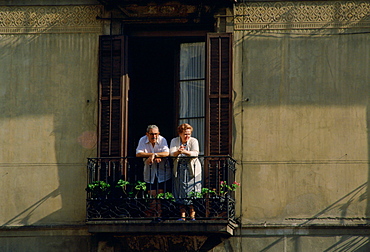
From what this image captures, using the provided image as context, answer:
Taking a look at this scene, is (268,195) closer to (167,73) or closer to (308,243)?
(308,243)

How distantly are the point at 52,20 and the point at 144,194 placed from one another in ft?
10.9

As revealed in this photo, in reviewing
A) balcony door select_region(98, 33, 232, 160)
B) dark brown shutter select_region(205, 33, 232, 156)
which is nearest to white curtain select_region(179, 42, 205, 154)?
balcony door select_region(98, 33, 232, 160)

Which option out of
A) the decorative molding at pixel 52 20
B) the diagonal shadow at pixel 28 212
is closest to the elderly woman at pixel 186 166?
the diagonal shadow at pixel 28 212

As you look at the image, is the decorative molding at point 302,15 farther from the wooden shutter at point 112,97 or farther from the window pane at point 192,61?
the wooden shutter at point 112,97

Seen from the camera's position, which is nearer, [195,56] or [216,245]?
[216,245]

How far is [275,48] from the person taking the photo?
16.9m

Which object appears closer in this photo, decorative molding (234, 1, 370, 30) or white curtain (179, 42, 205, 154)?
decorative molding (234, 1, 370, 30)

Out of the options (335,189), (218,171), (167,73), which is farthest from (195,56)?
(335,189)

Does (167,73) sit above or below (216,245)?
above

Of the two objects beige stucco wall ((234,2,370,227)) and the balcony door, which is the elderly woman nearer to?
the balcony door

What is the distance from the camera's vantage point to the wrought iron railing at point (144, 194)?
52.3 feet

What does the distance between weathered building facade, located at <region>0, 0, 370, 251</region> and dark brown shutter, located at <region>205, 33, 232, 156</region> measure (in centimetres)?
2

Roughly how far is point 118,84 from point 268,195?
2.93 meters

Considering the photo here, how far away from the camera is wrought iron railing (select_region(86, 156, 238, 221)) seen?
15.9m
